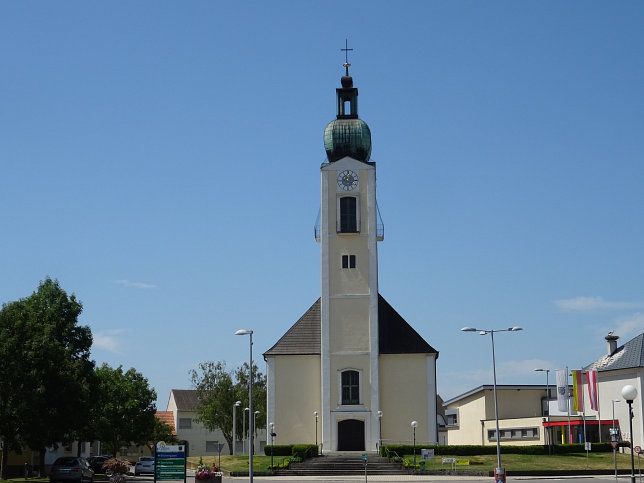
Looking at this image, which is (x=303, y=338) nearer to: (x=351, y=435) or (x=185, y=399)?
(x=351, y=435)

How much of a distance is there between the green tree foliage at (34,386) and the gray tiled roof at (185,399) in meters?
59.0

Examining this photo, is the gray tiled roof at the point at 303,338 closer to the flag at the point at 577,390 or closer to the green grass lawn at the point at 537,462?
the green grass lawn at the point at 537,462

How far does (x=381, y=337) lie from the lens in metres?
60.8

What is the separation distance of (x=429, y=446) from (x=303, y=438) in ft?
28.7

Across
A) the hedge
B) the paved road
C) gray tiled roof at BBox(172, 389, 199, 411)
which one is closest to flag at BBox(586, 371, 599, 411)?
the paved road

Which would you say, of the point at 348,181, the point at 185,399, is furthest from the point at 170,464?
the point at 185,399

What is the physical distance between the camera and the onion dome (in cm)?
6262

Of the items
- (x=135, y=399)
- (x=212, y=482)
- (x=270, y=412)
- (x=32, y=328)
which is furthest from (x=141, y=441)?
(x=212, y=482)

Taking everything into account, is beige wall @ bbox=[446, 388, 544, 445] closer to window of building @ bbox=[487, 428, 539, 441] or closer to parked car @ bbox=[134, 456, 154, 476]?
window of building @ bbox=[487, 428, 539, 441]

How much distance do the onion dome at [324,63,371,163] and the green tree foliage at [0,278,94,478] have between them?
25.0m

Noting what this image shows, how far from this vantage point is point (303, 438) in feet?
194

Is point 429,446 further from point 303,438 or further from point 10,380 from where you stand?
Result: point 10,380

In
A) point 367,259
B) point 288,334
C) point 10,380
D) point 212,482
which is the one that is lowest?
point 212,482

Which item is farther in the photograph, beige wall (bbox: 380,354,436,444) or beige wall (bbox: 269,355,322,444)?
beige wall (bbox: 269,355,322,444)
